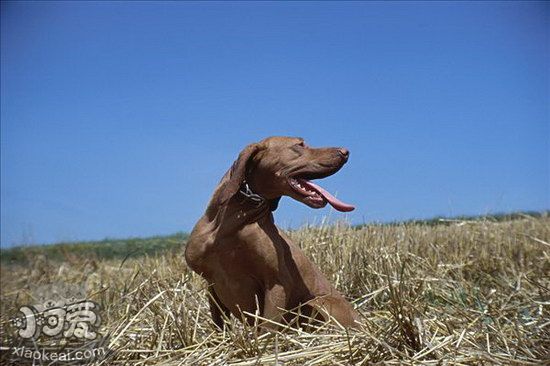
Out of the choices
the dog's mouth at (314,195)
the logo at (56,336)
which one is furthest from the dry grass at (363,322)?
the dog's mouth at (314,195)

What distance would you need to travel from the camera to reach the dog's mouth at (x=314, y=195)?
3637 millimetres

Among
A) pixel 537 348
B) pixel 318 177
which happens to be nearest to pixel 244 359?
pixel 318 177

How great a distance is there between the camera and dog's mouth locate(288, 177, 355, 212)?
143 inches

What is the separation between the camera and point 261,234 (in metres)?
3.78

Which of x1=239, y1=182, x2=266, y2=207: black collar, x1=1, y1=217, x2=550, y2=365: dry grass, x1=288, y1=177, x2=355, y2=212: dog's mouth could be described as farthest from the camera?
x1=239, y1=182, x2=266, y2=207: black collar

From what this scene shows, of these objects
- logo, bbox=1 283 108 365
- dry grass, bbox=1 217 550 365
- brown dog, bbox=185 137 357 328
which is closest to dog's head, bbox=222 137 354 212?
brown dog, bbox=185 137 357 328

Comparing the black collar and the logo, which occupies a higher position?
the black collar

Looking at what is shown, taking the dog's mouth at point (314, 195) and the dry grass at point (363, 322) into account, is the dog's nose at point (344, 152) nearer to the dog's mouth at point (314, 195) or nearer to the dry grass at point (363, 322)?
the dog's mouth at point (314, 195)

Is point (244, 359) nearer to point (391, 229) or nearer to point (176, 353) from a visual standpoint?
point (176, 353)

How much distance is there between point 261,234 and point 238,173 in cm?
42

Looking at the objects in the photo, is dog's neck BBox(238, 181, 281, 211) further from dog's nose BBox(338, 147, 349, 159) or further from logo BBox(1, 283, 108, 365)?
logo BBox(1, 283, 108, 365)

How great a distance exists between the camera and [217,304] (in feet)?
13.1

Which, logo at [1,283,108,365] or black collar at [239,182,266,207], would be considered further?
black collar at [239,182,266,207]

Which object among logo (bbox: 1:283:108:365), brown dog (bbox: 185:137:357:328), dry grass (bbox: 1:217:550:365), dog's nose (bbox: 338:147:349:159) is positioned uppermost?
dog's nose (bbox: 338:147:349:159)
